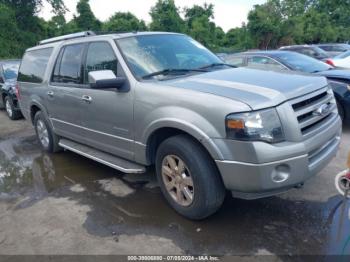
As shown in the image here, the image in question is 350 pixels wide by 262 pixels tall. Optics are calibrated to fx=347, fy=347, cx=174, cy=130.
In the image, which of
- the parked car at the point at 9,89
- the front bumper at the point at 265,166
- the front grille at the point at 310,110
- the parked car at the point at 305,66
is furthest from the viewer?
the parked car at the point at 9,89

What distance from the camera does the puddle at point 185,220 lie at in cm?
310

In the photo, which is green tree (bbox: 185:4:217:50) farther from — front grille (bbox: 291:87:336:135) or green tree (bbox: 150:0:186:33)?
front grille (bbox: 291:87:336:135)

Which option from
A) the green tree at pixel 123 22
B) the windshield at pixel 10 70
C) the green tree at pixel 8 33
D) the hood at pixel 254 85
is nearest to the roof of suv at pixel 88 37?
the hood at pixel 254 85

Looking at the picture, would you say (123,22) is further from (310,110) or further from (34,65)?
(310,110)

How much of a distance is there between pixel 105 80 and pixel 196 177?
143cm

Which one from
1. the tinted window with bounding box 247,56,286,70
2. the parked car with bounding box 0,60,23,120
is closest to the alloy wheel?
the tinted window with bounding box 247,56,286,70

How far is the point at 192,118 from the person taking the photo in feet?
10.4

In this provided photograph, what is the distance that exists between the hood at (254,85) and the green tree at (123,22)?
27102 millimetres

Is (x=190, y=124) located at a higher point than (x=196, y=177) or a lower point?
higher

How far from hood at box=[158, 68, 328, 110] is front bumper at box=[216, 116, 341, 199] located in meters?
0.37

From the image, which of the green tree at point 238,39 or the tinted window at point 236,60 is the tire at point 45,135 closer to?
the tinted window at point 236,60

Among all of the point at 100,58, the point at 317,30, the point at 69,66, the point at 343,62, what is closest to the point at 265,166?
the point at 100,58

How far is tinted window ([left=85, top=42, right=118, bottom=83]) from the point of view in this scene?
13.6 feet

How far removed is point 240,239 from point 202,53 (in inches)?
98.3
